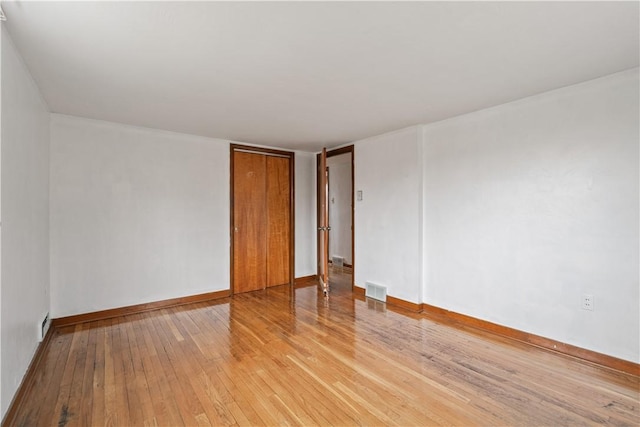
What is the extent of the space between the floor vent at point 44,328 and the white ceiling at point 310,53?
6.73 ft

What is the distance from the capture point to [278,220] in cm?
514

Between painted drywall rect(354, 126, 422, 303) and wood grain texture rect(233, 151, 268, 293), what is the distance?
1480 millimetres

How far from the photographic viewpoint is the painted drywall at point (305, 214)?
5344mm

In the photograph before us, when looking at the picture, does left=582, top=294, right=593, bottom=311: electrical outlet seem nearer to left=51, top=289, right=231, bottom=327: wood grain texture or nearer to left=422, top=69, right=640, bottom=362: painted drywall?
left=422, top=69, right=640, bottom=362: painted drywall

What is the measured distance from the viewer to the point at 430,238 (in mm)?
3797

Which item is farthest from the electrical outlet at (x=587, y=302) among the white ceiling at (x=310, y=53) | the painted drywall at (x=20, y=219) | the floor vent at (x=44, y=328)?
the floor vent at (x=44, y=328)

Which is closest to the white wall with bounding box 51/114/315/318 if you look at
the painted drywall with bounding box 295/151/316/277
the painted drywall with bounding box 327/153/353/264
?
the painted drywall with bounding box 295/151/316/277

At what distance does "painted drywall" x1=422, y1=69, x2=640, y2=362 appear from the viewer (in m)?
2.41

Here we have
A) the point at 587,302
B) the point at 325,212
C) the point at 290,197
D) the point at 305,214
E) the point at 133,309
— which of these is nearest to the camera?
the point at 587,302

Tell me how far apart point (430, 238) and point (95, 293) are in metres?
3.95

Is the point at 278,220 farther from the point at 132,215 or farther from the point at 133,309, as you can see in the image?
the point at 133,309

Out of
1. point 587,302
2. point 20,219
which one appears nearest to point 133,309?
point 20,219

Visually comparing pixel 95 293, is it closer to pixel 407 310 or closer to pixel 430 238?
pixel 407 310

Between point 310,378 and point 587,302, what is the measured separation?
7.69ft
